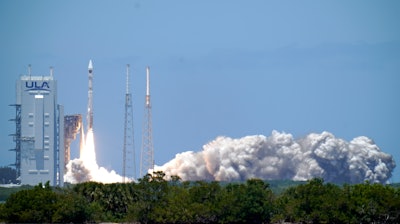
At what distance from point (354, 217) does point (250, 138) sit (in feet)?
277

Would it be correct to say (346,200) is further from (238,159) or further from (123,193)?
(238,159)

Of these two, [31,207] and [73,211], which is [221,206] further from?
[31,207]

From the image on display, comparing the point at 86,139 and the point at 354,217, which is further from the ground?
the point at 86,139

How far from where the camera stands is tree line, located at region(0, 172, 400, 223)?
254 ft

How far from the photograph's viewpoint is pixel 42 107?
159000mm

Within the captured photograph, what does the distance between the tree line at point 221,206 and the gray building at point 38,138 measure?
252ft

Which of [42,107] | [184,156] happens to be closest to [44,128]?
[42,107]

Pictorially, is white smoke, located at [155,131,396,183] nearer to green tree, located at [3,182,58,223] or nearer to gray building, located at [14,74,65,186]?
gray building, located at [14,74,65,186]

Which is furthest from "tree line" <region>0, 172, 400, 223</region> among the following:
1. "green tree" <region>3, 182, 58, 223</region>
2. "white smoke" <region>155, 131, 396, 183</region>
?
"white smoke" <region>155, 131, 396, 183</region>

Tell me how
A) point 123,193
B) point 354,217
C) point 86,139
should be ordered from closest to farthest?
point 354,217, point 123,193, point 86,139

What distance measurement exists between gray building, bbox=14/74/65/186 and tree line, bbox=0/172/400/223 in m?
77.0

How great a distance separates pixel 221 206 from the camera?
7850cm

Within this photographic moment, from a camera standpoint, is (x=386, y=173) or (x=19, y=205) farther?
(x=386, y=173)

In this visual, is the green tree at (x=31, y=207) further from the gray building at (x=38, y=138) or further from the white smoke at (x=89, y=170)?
the gray building at (x=38, y=138)
